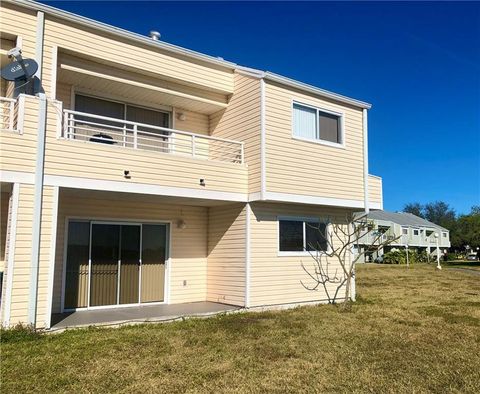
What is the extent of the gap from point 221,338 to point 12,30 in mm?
7947

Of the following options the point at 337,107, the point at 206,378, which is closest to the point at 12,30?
the point at 206,378

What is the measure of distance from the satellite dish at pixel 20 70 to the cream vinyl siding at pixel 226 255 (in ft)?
20.8

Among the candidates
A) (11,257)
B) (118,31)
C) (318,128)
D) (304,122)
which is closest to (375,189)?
(318,128)

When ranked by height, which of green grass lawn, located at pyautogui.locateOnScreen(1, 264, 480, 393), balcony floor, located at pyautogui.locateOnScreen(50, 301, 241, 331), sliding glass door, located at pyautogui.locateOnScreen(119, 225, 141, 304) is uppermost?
sliding glass door, located at pyautogui.locateOnScreen(119, 225, 141, 304)

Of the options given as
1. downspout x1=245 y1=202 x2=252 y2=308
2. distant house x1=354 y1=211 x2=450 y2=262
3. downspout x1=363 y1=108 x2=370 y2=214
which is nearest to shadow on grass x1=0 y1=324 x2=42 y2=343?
downspout x1=245 y1=202 x2=252 y2=308

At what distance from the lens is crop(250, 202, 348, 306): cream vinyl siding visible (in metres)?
12.6

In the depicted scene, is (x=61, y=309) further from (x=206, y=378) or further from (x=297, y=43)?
(x=297, y=43)

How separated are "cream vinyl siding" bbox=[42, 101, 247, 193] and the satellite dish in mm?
840

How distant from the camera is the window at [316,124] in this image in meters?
13.7

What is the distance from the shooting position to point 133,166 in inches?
423

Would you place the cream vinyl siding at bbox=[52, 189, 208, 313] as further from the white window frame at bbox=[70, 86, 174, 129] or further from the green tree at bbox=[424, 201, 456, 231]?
the green tree at bbox=[424, 201, 456, 231]

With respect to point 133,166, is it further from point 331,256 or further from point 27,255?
point 331,256

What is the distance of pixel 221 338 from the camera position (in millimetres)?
8719

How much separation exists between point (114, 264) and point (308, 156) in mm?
6438
